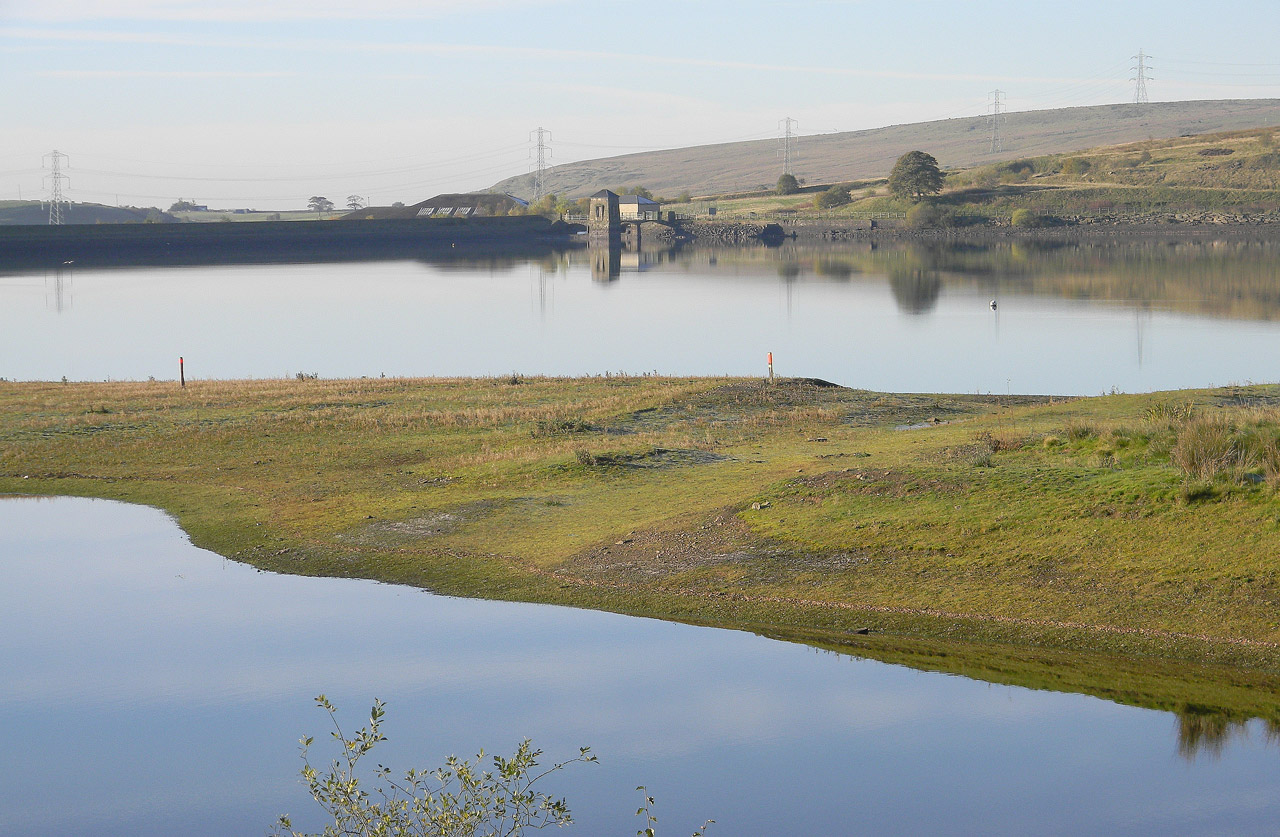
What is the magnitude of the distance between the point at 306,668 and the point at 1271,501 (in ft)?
46.2

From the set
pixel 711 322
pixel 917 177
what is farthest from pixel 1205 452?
pixel 917 177

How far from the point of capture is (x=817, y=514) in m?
21.0

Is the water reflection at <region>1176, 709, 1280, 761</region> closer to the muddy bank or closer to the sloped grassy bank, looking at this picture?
the sloped grassy bank

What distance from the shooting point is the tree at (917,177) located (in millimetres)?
183250

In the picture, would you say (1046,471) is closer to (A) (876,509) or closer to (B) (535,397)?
(A) (876,509)

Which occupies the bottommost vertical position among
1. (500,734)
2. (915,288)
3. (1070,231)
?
(500,734)

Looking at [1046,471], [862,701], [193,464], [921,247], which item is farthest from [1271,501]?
[921,247]

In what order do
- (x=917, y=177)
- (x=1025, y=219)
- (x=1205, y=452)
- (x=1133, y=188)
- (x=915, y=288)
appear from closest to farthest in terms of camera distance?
(x=1205, y=452), (x=915, y=288), (x=1025, y=219), (x=1133, y=188), (x=917, y=177)

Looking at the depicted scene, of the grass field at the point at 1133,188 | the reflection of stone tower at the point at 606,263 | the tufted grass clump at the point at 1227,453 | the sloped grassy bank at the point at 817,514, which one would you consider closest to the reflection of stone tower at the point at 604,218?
the reflection of stone tower at the point at 606,263

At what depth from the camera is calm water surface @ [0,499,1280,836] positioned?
12633mm

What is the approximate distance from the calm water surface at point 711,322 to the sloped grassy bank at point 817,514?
69.4 ft

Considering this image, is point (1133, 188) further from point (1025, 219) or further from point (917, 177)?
point (917, 177)

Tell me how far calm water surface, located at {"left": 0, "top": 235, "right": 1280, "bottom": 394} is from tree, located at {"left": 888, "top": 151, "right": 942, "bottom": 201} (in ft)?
171

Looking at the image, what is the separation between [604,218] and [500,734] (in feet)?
597
